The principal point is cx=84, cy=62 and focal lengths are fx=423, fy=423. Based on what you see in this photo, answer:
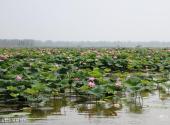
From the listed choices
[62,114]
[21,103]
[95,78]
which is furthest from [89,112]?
[95,78]

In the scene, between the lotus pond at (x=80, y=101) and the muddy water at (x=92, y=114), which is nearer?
the muddy water at (x=92, y=114)

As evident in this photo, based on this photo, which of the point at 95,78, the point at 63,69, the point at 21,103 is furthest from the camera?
the point at 63,69

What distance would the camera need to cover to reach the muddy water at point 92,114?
18.9ft

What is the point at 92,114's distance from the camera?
632 centimetres

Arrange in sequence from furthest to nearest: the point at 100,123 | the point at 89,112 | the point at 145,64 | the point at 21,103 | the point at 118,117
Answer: the point at 145,64 → the point at 21,103 → the point at 89,112 → the point at 118,117 → the point at 100,123

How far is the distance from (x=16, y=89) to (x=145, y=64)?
885 cm

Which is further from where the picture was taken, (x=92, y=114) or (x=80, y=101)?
(x=80, y=101)

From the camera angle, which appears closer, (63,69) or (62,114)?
(62,114)

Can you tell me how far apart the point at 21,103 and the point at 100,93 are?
4.39 feet

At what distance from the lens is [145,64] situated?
15.3 m

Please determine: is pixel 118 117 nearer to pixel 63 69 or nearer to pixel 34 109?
pixel 34 109

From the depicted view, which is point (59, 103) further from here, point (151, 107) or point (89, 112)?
point (151, 107)

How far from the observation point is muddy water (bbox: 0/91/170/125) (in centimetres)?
575

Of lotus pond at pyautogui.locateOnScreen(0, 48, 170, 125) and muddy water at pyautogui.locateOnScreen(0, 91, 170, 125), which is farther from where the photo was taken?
lotus pond at pyautogui.locateOnScreen(0, 48, 170, 125)
